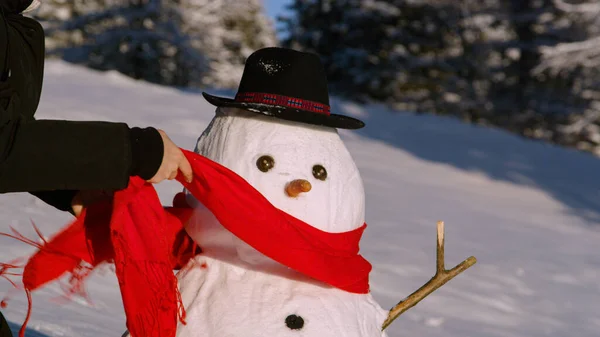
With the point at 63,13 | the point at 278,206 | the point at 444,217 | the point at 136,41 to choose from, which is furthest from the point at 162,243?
the point at 63,13

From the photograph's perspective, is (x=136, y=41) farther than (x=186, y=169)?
Yes

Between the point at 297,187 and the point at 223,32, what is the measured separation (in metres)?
15.7

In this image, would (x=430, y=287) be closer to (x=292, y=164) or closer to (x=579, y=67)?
(x=292, y=164)

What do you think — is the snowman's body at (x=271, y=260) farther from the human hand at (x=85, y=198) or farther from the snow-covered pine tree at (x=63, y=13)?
the snow-covered pine tree at (x=63, y=13)

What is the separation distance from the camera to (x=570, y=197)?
360 inches

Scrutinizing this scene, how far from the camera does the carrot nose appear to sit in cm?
208

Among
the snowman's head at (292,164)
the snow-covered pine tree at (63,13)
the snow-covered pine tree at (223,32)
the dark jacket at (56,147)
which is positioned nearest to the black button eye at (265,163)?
the snowman's head at (292,164)

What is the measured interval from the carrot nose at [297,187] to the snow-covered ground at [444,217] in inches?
33.6

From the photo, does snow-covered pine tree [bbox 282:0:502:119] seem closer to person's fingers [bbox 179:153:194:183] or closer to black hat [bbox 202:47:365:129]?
black hat [bbox 202:47:365:129]

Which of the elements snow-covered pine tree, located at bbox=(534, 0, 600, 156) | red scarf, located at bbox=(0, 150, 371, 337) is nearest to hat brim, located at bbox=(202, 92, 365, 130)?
red scarf, located at bbox=(0, 150, 371, 337)

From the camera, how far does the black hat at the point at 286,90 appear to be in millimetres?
2176

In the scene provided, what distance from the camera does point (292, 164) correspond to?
215 centimetres

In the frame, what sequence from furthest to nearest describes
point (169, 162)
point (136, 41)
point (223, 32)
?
point (223, 32) → point (136, 41) → point (169, 162)

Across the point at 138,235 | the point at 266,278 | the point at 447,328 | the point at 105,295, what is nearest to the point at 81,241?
the point at 138,235
